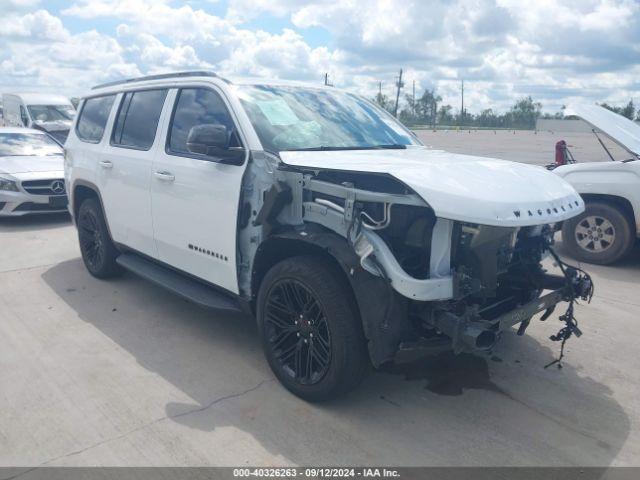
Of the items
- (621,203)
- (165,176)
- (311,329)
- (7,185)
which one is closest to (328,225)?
(311,329)

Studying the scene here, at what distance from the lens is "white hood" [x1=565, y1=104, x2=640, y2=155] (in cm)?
579

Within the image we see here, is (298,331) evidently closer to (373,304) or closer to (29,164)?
(373,304)

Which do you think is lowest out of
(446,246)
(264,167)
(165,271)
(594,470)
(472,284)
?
(594,470)

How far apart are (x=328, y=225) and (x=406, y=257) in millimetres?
509

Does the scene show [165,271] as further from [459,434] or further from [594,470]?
[594,470]

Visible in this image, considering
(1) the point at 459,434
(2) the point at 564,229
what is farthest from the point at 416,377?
(2) the point at 564,229

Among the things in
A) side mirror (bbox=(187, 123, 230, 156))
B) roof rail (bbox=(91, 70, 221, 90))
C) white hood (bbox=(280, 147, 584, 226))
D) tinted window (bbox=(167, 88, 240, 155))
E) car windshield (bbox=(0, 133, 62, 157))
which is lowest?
car windshield (bbox=(0, 133, 62, 157))

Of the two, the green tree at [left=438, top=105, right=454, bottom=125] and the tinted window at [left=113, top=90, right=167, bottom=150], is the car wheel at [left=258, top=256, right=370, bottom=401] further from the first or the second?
the green tree at [left=438, top=105, right=454, bottom=125]

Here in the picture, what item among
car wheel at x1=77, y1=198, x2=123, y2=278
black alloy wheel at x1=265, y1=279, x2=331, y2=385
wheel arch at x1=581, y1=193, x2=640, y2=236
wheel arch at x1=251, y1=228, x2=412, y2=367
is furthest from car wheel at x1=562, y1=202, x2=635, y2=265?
car wheel at x1=77, y1=198, x2=123, y2=278

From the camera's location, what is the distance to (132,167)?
4.92m

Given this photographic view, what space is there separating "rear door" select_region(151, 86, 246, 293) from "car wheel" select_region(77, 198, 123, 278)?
4.22 feet

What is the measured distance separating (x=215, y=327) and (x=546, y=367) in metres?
2.66

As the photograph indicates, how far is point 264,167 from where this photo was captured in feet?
12.1

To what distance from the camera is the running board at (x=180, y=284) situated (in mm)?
4086
